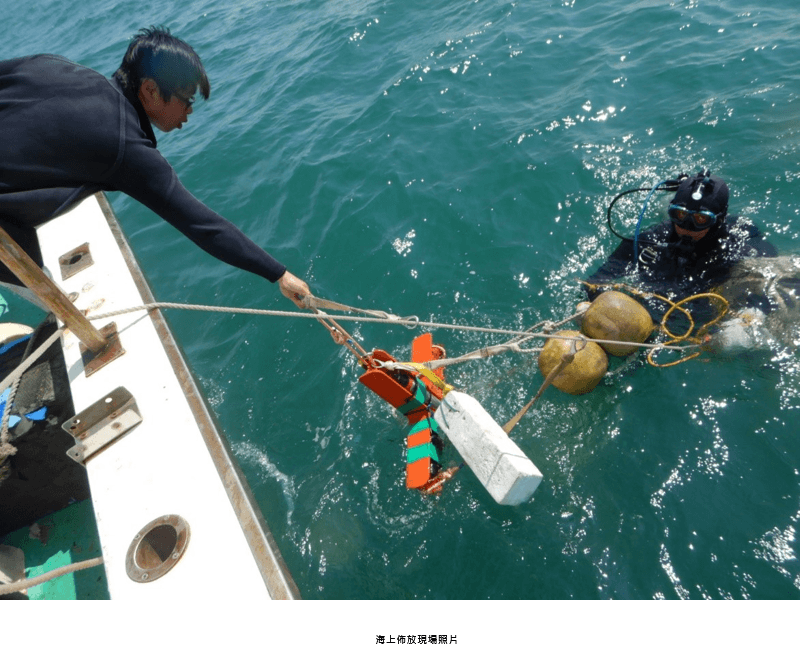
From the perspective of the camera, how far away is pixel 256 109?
9625 millimetres

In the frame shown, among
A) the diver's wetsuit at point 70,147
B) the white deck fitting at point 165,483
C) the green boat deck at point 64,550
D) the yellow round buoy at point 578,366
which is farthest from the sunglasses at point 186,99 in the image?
the green boat deck at point 64,550

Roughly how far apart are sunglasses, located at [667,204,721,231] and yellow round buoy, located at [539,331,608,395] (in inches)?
55.9

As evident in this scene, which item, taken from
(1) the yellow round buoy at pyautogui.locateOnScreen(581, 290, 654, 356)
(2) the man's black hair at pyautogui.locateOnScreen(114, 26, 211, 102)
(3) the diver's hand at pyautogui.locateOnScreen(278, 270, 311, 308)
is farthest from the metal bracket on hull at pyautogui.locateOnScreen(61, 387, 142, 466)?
(1) the yellow round buoy at pyautogui.locateOnScreen(581, 290, 654, 356)

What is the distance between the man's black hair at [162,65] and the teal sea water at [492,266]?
123 inches

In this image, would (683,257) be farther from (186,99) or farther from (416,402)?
(186,99)

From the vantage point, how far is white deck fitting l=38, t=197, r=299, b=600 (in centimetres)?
244

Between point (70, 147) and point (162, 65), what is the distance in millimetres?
612

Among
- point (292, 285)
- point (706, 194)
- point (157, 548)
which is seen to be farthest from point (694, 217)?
point (157, 548)

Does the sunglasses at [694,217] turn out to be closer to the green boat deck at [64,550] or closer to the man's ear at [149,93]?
the man's ear at [149,93]

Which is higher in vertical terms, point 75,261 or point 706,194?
point 75,261

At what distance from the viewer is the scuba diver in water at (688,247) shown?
13.4 feet

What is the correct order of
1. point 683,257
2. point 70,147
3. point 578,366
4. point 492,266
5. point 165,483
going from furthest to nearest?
point 492,266, point 683,257, point 578,366, point 165,483, point 70,147

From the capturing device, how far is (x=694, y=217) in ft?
13.6

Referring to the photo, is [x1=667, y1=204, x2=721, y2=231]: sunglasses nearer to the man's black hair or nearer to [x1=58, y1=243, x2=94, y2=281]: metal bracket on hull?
the man's black hair
